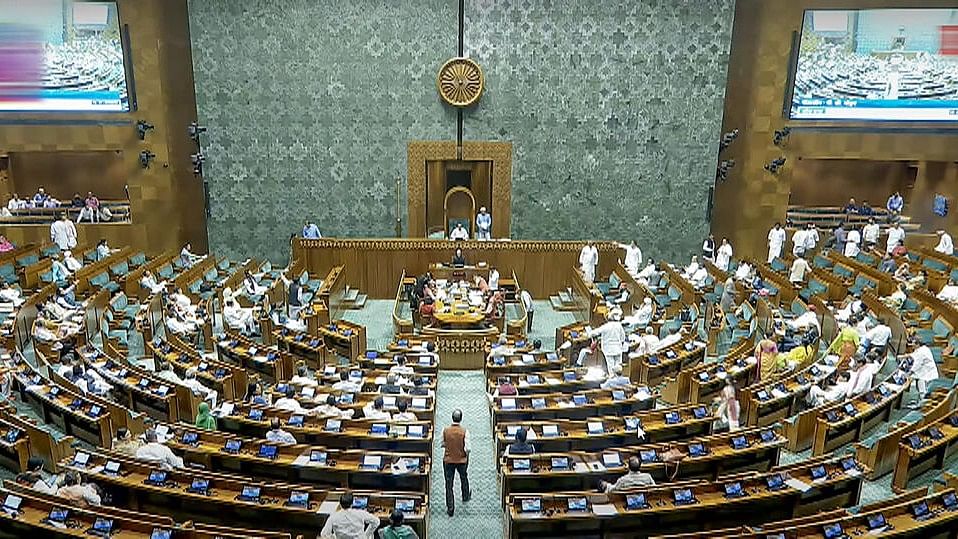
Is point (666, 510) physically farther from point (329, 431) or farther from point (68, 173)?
point (68, 173)

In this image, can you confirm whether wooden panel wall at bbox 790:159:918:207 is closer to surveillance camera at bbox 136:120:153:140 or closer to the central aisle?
the central aisle

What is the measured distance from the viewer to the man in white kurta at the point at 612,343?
11.2 metres

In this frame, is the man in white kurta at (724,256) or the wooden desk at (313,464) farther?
the man in white kurta at (724,256)

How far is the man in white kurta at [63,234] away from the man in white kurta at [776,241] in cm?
2014

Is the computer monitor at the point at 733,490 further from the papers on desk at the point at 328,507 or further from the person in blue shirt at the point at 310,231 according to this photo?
the person in blue shirt at the point at 310,231

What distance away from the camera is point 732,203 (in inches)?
794

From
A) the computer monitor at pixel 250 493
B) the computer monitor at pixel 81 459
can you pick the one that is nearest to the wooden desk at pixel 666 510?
the computer monitor at pixel 250 493

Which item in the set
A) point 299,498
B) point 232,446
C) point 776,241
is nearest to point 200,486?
point 232,446

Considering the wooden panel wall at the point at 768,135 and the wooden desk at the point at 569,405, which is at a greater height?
the wooden panel wall at the point at 768,135

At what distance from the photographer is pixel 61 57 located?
1792 cm

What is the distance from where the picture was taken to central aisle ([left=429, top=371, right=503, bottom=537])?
7430 millimetres

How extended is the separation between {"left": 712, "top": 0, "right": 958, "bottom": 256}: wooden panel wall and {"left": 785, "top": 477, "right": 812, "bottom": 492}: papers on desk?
1423cm

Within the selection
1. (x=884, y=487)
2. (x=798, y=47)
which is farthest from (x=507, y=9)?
(x=884, y=487)

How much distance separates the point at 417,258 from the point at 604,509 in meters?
11.6
